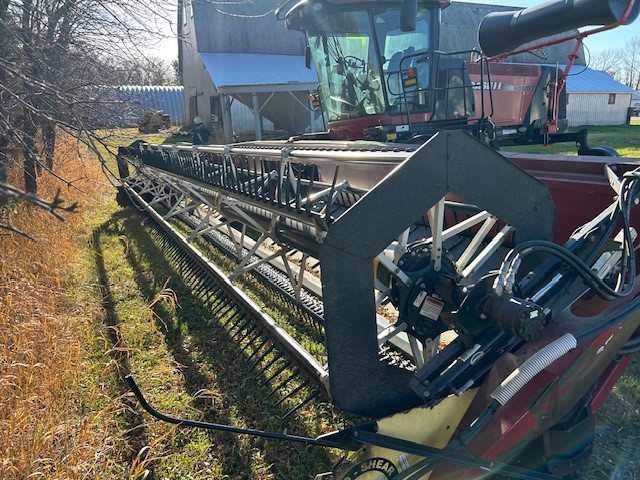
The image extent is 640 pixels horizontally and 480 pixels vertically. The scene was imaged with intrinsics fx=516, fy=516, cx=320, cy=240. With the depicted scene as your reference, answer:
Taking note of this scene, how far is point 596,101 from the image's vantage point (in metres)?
23.8

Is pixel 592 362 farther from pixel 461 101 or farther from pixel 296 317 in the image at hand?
pixel 461 101

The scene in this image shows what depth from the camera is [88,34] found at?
4629 mm

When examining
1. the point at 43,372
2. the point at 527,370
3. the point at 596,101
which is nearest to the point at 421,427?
the point at 527,370

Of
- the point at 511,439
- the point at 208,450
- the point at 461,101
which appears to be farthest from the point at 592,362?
the point at 461,101

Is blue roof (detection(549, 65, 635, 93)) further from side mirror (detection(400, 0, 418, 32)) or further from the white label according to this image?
the white label

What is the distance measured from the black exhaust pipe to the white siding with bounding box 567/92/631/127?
2124cm

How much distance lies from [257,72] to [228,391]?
51.6 ft

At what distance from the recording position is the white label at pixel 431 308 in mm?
1651

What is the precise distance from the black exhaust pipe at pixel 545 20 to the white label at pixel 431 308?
291cm

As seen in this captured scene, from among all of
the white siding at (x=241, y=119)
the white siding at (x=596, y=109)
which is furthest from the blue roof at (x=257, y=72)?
the white siding at (x=596, y=109)

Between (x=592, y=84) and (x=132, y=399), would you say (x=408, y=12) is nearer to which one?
(x=132, y=399)

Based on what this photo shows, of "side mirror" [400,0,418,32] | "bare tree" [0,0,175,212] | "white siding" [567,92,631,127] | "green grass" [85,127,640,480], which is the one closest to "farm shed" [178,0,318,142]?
"bare tree" [0,0,175,212]

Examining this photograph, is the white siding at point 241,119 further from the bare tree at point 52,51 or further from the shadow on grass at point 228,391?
the shadow on grass at point 228,391

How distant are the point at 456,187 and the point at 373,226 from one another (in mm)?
304
